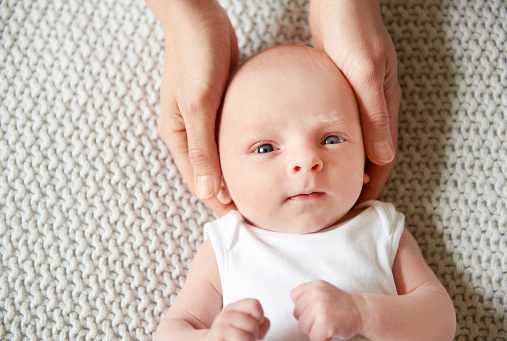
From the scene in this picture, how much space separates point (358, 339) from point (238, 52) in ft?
2.51

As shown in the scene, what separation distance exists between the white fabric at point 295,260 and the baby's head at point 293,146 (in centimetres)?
4

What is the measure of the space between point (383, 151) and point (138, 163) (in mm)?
617

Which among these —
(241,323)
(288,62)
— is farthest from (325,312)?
(288,62)

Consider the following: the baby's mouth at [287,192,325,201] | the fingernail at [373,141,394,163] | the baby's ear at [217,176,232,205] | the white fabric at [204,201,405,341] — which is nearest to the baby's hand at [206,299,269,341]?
the white fabric at [204,201,405,341]

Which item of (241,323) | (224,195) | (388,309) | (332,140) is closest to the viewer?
(241,323)

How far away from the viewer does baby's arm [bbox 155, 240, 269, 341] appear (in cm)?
86

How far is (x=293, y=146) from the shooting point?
3.34ft

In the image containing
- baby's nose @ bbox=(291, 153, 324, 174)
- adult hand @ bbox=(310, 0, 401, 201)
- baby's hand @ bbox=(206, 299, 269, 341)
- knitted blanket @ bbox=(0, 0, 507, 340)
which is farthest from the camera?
knitted blanket @ bbox=(0, 0, 507, 340)

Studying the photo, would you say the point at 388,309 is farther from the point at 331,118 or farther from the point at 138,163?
the point at 138,163

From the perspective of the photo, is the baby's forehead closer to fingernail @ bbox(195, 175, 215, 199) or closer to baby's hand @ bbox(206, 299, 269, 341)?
fingernail @ bbox(195, 175, 215, 199)

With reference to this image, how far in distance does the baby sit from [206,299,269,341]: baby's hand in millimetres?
96

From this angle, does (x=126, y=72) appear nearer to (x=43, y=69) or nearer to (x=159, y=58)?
(x=159, y=58)

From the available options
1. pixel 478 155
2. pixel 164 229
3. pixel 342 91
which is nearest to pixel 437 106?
pixel 478 155

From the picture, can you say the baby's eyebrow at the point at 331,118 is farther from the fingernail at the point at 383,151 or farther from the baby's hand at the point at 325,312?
the baby's hand at the point at 325,312
